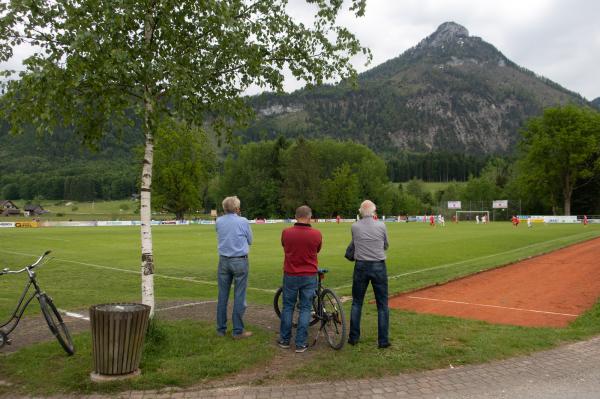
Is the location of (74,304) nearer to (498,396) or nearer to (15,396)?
(15,396)

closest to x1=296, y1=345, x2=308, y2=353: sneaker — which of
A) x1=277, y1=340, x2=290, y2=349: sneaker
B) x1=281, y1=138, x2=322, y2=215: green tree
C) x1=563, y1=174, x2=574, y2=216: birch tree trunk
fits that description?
x1=277, y1=340, x2=290, y2=349: sneaker

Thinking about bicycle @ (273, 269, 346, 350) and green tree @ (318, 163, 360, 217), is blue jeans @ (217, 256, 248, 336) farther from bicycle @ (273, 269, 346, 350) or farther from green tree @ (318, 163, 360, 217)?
green tree @ (318, 163, 360, 217)

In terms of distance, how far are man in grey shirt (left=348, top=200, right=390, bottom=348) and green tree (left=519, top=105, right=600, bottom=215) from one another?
3012 inches

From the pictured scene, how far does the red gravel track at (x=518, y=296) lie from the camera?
967 cm

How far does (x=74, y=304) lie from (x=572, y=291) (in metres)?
11.5

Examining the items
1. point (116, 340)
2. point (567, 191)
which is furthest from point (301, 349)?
point (567, 191)

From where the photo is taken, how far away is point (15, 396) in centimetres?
530

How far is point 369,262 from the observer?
7.13m

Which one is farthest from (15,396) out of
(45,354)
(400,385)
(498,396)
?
(498,396)

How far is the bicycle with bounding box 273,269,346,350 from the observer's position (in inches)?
273

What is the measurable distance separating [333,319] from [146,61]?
422 centimetres

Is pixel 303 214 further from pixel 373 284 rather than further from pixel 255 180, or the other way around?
pixel 255 180

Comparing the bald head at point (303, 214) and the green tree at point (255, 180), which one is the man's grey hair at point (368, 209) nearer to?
the bald head at point (303, 214)

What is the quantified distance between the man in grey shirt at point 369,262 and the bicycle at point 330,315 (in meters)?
0.23
